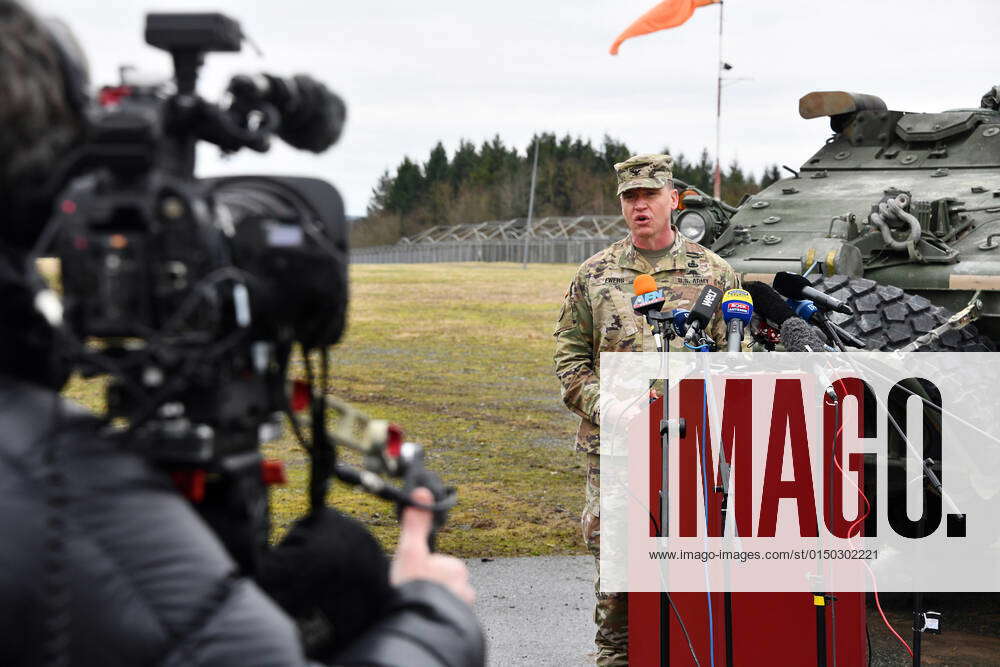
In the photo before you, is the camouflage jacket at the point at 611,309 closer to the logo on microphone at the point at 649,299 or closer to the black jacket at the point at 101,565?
the logo on microphone at the point at 649,299

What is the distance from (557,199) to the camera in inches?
3273

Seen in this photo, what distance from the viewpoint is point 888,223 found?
25.2ft

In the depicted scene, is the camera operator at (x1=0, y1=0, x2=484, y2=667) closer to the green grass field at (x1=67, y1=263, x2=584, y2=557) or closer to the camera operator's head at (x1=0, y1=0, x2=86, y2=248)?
the camera operator's head at (x1=0, y1=0, x2=86, y2=248)

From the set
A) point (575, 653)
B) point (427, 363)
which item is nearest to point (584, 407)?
point (575, 653)

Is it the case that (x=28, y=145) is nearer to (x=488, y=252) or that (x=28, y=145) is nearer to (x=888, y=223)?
(x=888, y=223)

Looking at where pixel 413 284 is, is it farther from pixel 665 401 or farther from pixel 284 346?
pixel 284 346

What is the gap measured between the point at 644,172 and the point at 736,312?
1.45 metres

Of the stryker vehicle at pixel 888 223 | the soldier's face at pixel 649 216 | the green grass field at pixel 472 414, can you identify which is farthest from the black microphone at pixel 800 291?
the green grass field at pixel 472 414

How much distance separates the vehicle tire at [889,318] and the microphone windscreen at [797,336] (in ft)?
7.49

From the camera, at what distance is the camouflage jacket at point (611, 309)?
16.8 ft

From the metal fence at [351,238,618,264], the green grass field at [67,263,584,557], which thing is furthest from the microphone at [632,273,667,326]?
the metal fence at [351,238,618,264]

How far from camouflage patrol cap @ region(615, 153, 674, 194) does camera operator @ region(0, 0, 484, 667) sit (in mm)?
3920

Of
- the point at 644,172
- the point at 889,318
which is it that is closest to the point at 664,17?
the point at 889,318

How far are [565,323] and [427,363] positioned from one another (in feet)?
38.7
